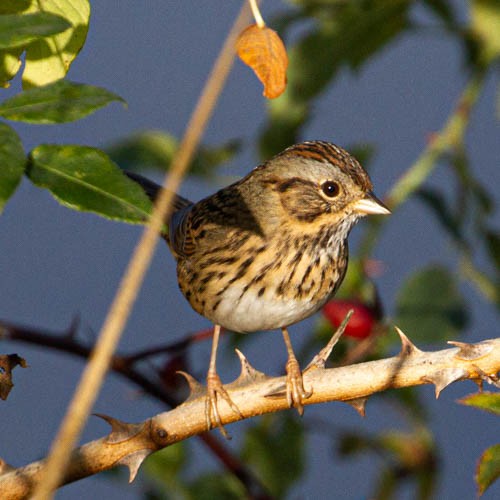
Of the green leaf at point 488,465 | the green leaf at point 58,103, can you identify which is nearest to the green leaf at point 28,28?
the green leaf at point 58,103

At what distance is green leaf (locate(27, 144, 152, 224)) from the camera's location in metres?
0.84

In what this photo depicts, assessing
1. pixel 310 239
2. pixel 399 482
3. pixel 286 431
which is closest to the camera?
pixel 310 239

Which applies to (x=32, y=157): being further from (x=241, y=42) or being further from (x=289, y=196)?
(x=289, y=196)

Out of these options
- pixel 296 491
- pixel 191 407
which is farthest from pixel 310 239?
pixel 191 407

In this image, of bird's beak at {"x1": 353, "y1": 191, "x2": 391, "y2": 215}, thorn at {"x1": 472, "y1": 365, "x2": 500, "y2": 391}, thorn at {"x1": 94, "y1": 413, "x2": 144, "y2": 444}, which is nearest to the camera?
thorn at {"x1": 472, "y1": 365, "x2": 500, "y2": 391}

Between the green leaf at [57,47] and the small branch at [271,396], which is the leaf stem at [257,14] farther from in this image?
the small branch at [271,396]

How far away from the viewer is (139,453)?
46.1 inches

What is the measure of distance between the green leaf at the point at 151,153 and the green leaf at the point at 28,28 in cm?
124

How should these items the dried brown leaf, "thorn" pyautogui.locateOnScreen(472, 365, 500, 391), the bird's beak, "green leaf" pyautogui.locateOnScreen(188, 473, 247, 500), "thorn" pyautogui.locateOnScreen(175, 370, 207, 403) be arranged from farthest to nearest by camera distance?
"green leaf" pyautogui.locateOnScreen(188, 473, 247, 500) < the bird's beak < "thorn" pyautogui.locateOnScreen(175, 370, 207, 403) < "thorn" pyautogui.locateOnScreen(472, 365, 500, 391) < the dried brown leaf

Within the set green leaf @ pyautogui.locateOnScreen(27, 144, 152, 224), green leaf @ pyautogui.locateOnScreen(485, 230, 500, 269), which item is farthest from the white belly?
green leaf @ pyautogui.locateOnScreen(27, 144, 152, 224)

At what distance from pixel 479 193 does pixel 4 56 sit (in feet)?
4.79

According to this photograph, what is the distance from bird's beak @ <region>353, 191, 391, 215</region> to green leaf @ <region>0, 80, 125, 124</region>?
1185 mm

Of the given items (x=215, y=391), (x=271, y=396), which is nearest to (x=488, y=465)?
(x=271, y=396)

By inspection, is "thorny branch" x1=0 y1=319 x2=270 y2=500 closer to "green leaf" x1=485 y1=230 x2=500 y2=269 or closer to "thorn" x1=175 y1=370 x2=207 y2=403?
"thorn" x1=175 y1=370 x2=207 y2=403
